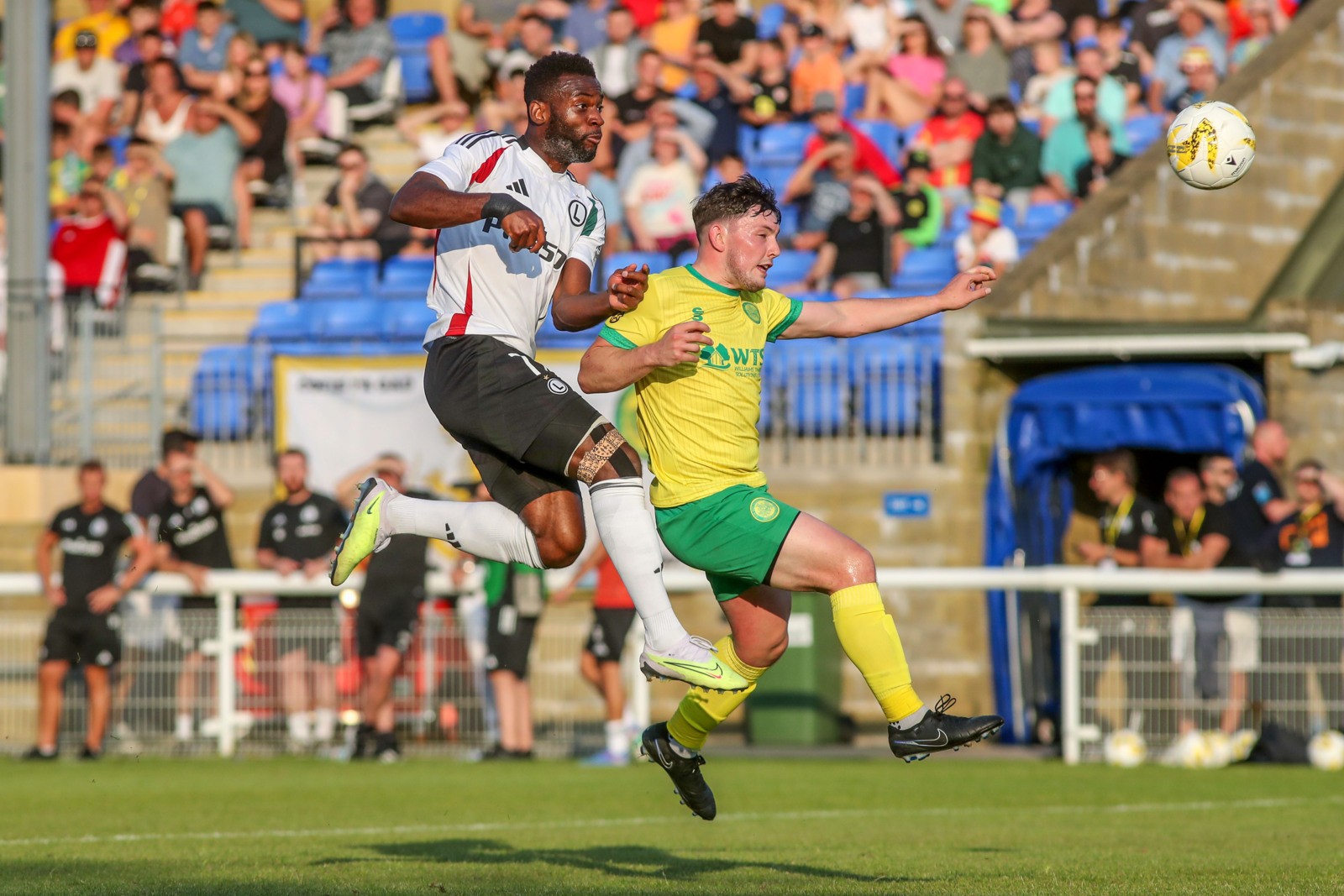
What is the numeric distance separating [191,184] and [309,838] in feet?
38.2

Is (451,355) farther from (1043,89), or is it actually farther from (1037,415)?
(1043,89)

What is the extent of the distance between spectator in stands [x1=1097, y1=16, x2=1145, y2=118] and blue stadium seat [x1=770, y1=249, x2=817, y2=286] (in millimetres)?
3436

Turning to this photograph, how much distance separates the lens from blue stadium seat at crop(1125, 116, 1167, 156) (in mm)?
17422

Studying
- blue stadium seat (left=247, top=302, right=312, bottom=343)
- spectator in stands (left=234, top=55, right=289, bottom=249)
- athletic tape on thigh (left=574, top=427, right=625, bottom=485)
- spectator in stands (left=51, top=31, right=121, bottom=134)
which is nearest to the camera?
athletic tape on thigh (left=574, top=427, right=625, bottom=485)

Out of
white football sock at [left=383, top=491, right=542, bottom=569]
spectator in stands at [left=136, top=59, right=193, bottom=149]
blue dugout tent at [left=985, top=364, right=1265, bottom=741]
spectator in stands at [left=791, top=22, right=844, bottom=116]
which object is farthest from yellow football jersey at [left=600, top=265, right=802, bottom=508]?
spectator in stands at [left=136, top=59, right=193, bottom=149]

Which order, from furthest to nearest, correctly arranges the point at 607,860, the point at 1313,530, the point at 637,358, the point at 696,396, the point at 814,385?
the point at 814,385 < the point at 1313,530 < the point at 607,860 < the point at 696,396 < the point at 637,358

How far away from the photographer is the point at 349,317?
56.9ft

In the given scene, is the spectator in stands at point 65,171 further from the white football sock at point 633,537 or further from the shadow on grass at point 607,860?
the white football sock at point 633,537

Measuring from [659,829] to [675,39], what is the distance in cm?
1180

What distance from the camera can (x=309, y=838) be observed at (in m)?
8.96

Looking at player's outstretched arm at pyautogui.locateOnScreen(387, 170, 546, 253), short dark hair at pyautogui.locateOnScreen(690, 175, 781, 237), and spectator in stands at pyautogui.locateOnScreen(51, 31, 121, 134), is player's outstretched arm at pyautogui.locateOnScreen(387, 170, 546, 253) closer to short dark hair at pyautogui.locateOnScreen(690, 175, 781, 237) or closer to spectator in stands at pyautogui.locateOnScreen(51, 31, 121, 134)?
short dark hair at pyautogui.locateOnScreen(690, 175, 781, 237)

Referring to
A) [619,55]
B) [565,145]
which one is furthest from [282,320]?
[565,145]

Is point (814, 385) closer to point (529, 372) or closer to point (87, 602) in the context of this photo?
point (87, 602)

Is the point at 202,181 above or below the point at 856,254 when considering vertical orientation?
above
